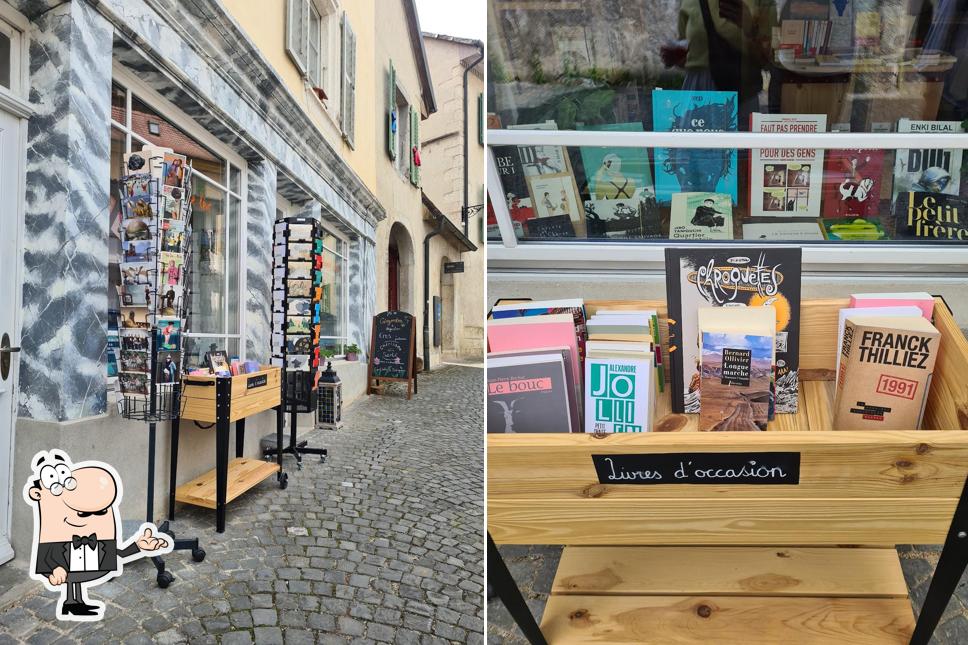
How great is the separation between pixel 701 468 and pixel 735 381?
0.25m

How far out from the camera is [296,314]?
154 cm

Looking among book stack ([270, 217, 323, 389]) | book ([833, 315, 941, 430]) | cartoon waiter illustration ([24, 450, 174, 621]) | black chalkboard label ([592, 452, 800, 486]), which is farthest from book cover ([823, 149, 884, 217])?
cartoon waiter illustration ([24, 450, 174, 621])

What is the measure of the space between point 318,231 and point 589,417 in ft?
2.02

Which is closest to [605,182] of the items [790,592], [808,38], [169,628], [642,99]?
[642,99]

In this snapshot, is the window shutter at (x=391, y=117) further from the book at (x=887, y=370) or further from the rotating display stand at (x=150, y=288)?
the book at (x=887, y=370)

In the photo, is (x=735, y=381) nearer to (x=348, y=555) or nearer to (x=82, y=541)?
(x=348, y=555)

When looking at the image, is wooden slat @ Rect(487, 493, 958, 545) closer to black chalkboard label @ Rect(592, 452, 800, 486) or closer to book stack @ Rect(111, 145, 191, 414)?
black chalkboard label @ Rect(592, 452, 800, 486)

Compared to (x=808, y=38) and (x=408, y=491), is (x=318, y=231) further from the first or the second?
(x=808, y=38)

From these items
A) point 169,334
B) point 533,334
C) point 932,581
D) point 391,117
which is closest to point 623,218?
point 533,334

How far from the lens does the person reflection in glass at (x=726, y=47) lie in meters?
1.58

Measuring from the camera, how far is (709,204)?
5.88 ft

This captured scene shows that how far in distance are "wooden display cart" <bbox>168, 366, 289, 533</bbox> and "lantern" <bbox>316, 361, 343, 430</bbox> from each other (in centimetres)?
8

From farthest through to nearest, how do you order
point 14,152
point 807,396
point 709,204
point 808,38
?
point 709,204, point 808,38, point 807,396, point 14,152

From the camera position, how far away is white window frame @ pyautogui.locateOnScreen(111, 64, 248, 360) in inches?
35.5
